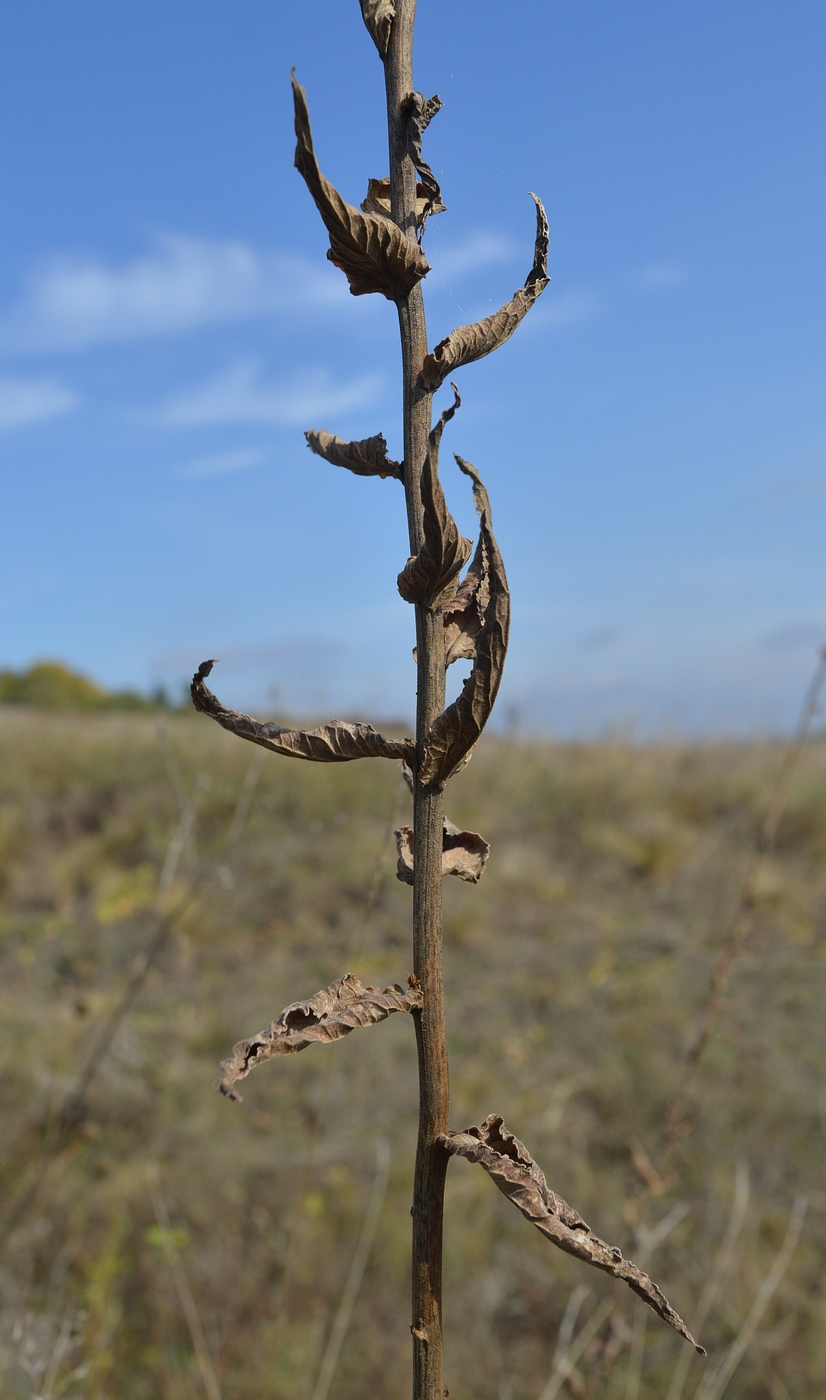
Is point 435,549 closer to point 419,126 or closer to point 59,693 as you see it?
point 419,126

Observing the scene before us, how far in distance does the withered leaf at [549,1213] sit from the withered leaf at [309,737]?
0.24m

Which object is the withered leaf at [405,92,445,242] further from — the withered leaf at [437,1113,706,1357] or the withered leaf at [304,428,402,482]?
the withered leaf at [437,1113,706,1357]

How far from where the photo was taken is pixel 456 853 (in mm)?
691

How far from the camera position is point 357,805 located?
24.7ft

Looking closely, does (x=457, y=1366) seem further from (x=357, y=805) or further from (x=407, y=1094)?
(x=357, y=805)

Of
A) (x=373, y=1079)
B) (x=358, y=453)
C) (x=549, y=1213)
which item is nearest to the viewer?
(x=549, y=1213)

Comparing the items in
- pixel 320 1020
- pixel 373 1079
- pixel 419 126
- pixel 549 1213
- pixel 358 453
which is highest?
pixel 419 126

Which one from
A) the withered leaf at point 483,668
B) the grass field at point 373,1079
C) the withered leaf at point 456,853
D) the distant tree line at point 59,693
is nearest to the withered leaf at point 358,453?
the withered leaf at point 483,668

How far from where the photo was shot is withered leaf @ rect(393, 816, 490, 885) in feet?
2.19

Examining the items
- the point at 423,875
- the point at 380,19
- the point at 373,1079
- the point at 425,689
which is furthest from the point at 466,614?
the point at 373,1079

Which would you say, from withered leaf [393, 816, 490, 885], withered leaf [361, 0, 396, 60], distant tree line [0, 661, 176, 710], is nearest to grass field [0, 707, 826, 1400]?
withered leaf [393, 816, 490, 885]

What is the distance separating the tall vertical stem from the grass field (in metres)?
0.50

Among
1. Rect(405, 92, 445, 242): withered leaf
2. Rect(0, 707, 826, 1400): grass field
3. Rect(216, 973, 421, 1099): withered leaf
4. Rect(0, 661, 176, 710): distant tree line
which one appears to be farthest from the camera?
Rect(0, 661, 176, 710): distant tree line

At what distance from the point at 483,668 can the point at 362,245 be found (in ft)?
0.93
